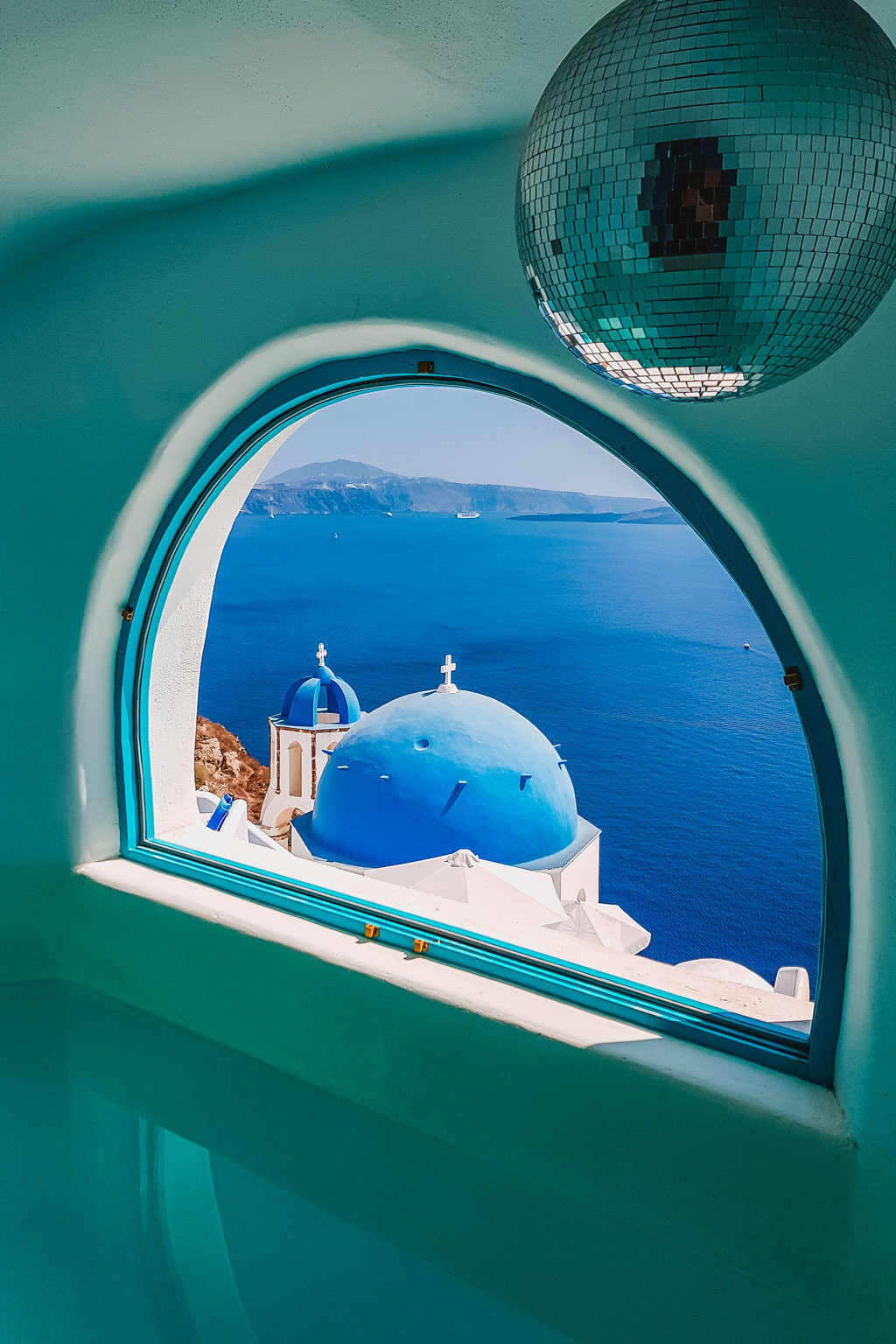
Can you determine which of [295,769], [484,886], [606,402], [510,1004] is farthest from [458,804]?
[606,402]

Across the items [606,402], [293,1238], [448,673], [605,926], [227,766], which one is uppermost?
[606,402]

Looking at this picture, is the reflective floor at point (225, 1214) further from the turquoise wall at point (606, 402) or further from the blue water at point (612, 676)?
the blue water at point (612, 676)

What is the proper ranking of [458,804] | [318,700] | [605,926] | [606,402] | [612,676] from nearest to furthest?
[606,402] → [605,926] → [458,804] → [318,700] → [612,676]

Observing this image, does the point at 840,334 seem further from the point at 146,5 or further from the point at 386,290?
the point at 386,290

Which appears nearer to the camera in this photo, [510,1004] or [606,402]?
[606,402]

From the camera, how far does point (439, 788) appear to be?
17.4 ft

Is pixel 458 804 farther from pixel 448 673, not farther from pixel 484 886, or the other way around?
pixel 484 886

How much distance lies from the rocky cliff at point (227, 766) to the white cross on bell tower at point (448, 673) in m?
5.42

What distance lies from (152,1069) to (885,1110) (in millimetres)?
1514

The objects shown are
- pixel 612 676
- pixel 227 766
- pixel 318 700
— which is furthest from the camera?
pixel 612 676

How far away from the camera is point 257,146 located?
5.83ft

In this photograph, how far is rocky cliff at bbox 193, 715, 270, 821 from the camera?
11.4m

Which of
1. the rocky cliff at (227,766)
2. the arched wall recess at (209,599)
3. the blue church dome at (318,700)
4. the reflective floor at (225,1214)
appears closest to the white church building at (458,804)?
the blue church dome at (318,700)

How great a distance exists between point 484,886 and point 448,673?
1705 mm
